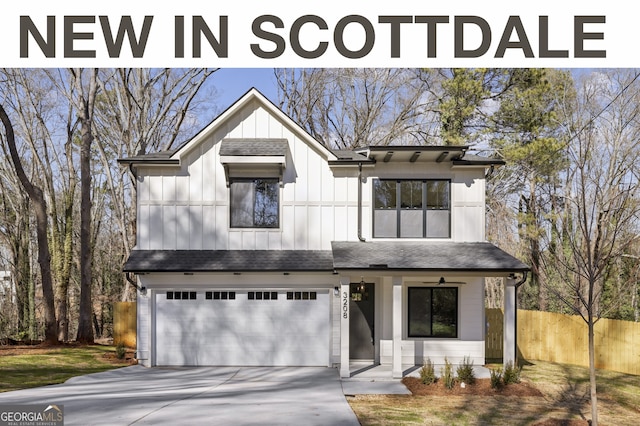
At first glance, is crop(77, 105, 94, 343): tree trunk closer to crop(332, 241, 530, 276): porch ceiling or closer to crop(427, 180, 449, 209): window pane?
crop(332, 241, 530, 276): porch ceiling

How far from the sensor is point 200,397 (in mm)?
11805

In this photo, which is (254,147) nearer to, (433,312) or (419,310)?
(419,310)

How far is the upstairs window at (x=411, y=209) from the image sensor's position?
56.3ft

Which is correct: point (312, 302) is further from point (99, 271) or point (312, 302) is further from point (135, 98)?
point (99, 271)

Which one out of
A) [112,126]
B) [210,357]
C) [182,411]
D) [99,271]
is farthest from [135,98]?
[182,411]

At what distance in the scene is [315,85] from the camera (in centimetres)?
3238

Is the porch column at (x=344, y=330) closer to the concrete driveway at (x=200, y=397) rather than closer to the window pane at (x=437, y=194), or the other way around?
the concrete driveway at (x=200, y=397)

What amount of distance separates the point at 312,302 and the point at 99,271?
24.0 m

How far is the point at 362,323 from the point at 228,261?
4.40 metres

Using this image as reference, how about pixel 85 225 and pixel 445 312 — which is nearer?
pixel 445 312

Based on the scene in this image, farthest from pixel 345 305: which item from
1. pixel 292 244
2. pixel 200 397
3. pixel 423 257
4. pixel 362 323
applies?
pixel 200 397

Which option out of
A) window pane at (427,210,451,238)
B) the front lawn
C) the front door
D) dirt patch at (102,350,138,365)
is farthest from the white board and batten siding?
the front lawn

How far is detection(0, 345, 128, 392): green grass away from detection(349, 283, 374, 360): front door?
708 centimetres

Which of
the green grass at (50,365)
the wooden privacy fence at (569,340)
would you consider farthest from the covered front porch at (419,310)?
the green grass at (50,365)
